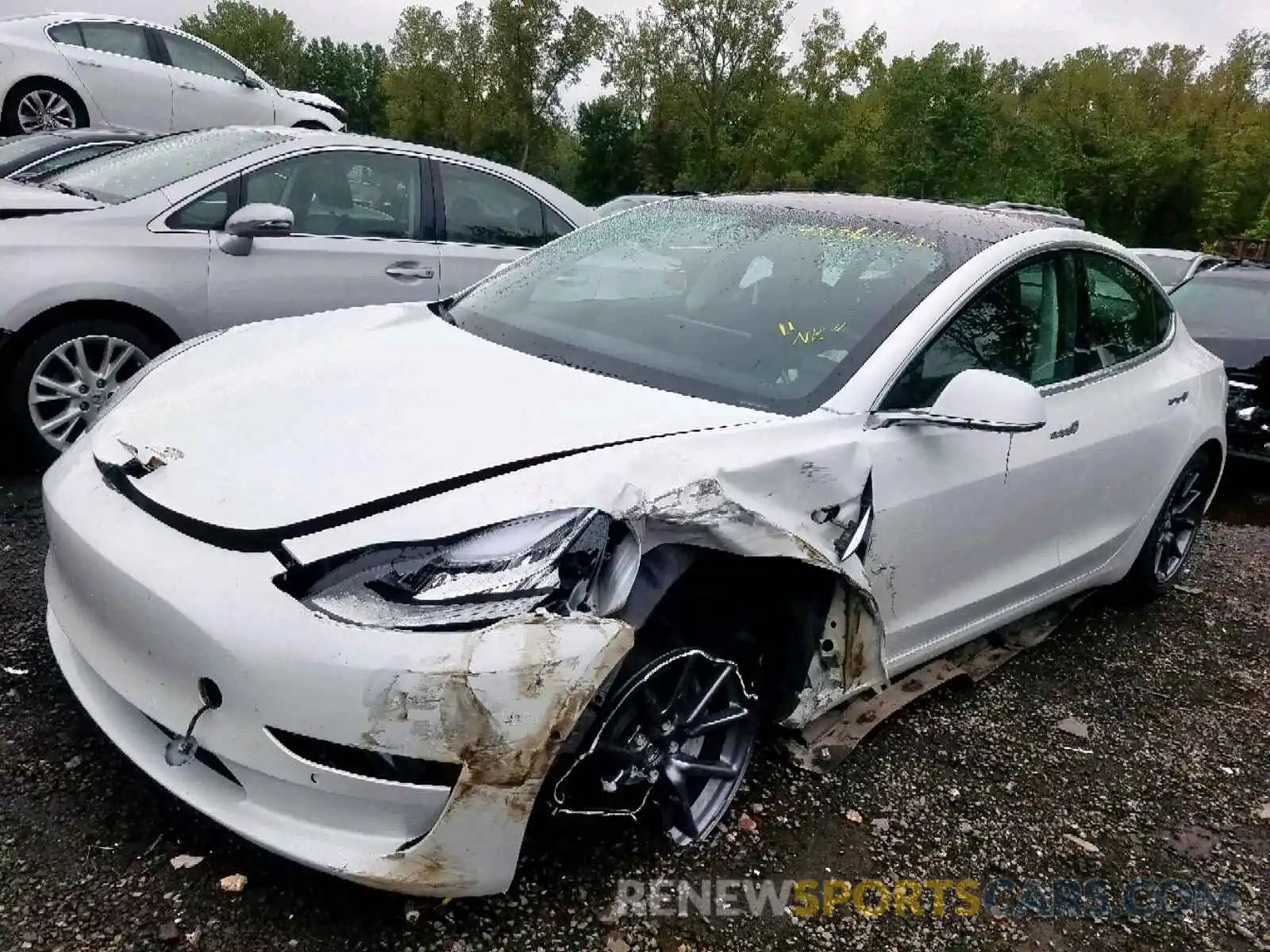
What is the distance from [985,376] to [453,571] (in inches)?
58.9

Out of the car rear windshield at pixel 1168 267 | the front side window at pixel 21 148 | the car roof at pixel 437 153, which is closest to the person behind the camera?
the car roof at pixel 437 153

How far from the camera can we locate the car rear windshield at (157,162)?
16.3 ft

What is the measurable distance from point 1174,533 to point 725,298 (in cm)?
261

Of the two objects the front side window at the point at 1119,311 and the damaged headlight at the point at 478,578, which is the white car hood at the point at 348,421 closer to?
the damaged headlight at the point at 478,578

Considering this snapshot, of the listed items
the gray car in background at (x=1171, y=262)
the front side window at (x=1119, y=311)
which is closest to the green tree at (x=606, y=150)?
the gray car in background at (x=1171, y=262)

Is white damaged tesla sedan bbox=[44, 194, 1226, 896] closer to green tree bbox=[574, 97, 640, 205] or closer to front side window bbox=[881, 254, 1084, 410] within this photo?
front side window bbox=[881, 254, 1084, 410]

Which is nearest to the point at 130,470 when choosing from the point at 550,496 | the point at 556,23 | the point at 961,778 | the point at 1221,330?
the point at 550,496

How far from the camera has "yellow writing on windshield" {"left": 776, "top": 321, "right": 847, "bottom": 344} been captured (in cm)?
288

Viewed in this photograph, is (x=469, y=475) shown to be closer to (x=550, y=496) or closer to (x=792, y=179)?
(x=550, y=496)

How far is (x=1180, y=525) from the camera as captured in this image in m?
4.55

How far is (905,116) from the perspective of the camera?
1241 inches

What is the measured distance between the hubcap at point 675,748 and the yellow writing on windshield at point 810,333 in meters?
0.95

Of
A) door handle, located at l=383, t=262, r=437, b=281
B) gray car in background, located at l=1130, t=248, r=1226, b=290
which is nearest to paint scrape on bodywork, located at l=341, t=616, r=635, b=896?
door handle, located at l=383, t=262, r=437, b=281

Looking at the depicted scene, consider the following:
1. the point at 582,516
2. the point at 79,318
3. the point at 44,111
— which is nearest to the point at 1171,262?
the point at 79,318
